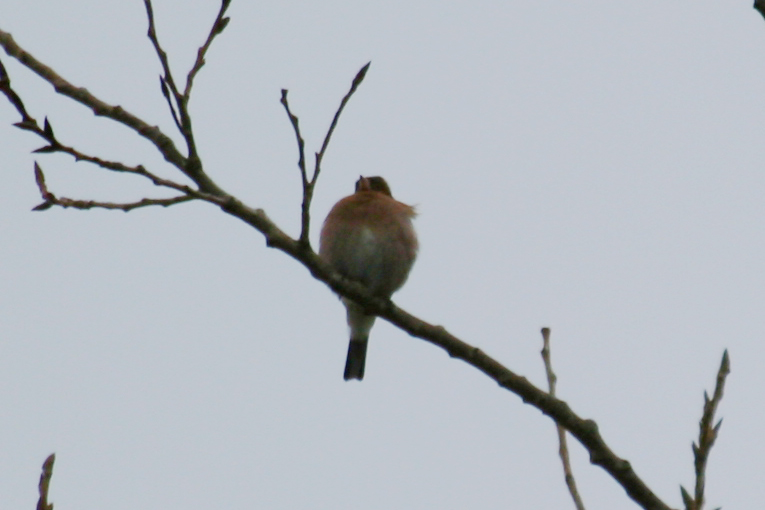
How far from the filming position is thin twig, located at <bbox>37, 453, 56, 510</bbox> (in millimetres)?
2230

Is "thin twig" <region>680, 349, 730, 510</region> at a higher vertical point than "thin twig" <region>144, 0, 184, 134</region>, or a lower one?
lower

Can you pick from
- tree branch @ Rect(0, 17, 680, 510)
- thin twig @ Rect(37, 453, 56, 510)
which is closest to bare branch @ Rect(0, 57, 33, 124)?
tree branch @ Rect(0, 17, 680, 510)

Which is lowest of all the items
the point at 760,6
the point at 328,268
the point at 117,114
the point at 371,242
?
Result: the point at 760,6

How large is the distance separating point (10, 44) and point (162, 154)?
560 millimetres

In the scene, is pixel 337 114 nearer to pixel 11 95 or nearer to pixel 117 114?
pixel 117 114

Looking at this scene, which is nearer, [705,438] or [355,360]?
[705,438]

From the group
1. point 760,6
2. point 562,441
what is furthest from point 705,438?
point 760,6

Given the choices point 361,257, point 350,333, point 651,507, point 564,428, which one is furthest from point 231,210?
point 350,333

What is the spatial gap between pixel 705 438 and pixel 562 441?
674mm

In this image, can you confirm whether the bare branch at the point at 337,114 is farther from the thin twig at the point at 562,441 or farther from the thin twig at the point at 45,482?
the thin twig at the point at 45,482

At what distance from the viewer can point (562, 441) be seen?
118 inches

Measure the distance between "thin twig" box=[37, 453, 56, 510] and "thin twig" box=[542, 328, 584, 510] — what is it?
4.36 ft

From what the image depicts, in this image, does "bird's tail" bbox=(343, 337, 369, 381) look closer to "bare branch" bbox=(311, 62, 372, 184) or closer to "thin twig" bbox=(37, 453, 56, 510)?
"bare branch" bbox=(311, 62, 372, 184)

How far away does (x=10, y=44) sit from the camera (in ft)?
10.4
